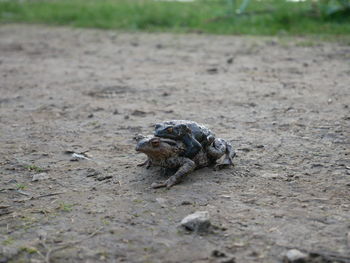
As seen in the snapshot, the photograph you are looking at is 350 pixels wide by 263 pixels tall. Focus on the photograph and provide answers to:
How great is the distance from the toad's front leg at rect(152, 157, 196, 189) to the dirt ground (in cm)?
6

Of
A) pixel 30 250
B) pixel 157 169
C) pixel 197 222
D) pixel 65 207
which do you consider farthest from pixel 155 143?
pixel 30 250

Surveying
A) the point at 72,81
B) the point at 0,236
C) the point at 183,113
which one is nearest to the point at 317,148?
the point at 183,113

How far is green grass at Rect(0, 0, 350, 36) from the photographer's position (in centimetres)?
1001

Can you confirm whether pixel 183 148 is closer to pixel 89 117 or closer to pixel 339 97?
pixel 89 117

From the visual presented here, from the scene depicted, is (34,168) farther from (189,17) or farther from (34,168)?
(189,17)

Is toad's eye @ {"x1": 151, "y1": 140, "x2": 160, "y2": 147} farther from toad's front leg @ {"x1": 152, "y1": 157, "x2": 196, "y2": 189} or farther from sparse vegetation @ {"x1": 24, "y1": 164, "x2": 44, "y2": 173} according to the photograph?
sparse vegetation @ {"x1": 24, "y1": 164, "x2": 44, "y2": 173}

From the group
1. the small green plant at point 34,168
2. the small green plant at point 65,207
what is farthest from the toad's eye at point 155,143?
the small green plant at point 34,168

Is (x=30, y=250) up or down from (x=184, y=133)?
down

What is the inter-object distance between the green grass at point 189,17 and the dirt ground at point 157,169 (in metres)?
1.71

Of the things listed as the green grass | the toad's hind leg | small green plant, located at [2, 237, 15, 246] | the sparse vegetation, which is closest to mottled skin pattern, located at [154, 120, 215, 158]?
the toad's hind leg

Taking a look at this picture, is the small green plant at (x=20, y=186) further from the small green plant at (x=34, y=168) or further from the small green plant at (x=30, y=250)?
the small green plant at (x=30, y=250)

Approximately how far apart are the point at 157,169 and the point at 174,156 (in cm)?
26

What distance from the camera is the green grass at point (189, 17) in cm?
1001

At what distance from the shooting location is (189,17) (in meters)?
11.5
